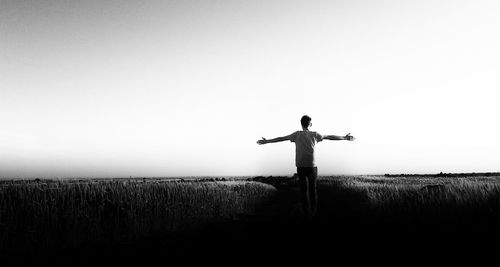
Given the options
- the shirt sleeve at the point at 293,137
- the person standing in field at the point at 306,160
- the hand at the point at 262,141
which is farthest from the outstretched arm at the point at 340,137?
the hand at the point at 262,141

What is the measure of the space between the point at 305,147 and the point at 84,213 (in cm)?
494

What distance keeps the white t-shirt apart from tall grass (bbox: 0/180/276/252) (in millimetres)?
3588

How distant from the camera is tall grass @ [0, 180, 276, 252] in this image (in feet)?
23.2

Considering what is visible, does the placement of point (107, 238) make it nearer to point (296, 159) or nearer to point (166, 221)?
point (166, 221)

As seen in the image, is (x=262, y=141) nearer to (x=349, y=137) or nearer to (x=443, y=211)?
(x=349, y=137)

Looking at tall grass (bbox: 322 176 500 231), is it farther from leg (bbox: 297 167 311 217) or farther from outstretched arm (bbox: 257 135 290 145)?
outstretched arm (bbox: 257 135 290 145)

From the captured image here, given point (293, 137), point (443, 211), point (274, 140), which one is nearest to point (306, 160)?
point (293, 137)

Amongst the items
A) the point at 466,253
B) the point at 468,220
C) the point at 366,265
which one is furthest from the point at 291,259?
the point at 468,220

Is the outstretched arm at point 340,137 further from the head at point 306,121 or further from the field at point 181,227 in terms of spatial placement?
the field at point 181,227

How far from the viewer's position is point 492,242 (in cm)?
465

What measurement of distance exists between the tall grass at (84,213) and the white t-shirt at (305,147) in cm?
359

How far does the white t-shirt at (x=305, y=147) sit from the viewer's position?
8727 mm

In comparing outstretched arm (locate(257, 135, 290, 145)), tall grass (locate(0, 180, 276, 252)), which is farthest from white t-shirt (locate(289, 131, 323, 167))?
tall grass (locate(0, 180, 276, 252))

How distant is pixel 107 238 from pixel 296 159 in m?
4.40
